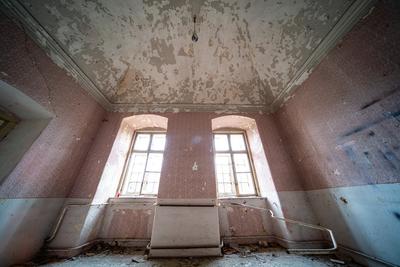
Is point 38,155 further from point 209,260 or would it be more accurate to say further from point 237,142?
point 237,142

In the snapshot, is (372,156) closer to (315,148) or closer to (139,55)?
(315,148)

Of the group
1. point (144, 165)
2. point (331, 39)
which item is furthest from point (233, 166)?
point (331, 39)

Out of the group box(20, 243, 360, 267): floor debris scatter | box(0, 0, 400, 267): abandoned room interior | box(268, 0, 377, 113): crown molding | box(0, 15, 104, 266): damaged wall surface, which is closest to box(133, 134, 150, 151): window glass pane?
box(0, 0, 400, 267): abandoned room interior

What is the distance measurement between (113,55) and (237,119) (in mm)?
3204

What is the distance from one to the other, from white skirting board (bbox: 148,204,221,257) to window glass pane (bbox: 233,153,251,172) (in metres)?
1.40

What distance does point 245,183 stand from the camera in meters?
3.46

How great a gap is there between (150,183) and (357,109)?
3989mm

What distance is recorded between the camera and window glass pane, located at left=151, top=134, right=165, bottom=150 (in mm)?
3910

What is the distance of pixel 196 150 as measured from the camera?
3.16 m

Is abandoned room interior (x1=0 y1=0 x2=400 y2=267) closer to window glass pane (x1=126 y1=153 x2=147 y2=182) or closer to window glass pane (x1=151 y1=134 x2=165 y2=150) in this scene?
window glass pane (x1=126 y1=153 x2=147 y2=182)

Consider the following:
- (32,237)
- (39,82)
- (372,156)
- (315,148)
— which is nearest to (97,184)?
(32,237)

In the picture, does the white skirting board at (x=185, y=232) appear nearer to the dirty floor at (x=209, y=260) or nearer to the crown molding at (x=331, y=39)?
the dirty floor at (x=209, y=260)

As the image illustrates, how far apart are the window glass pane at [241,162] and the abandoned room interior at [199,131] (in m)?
0.06

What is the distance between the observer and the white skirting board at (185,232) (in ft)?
7.38
